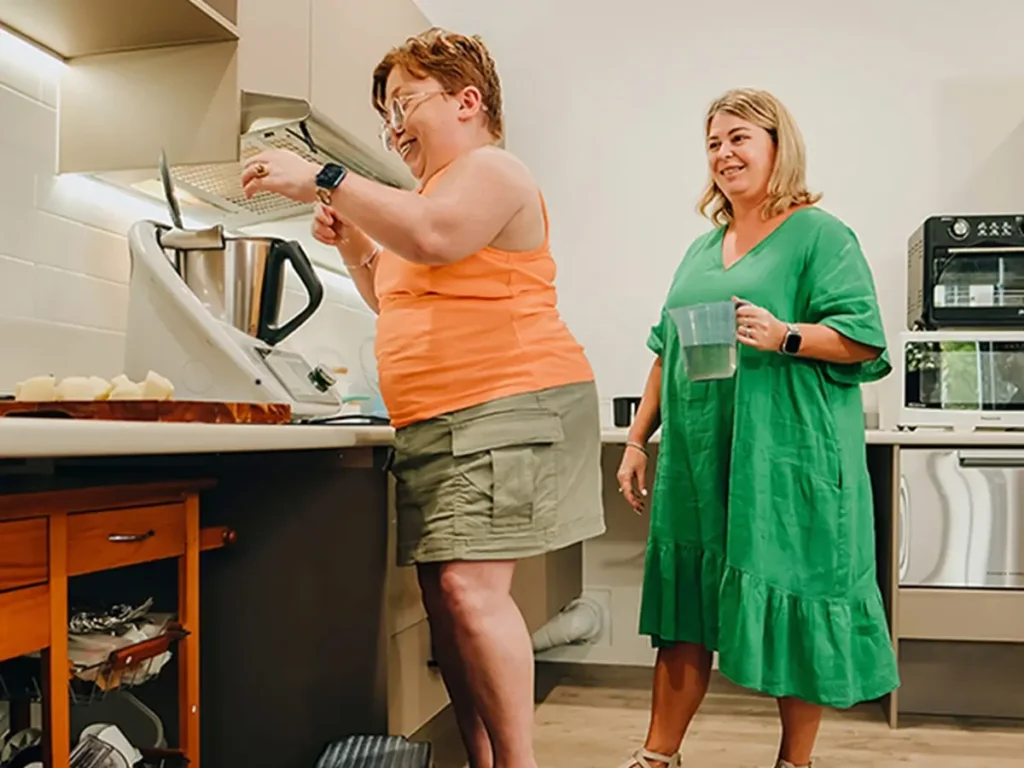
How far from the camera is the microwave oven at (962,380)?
2482mm

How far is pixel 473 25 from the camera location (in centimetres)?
315

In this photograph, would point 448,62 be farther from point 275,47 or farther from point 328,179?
point 275,47

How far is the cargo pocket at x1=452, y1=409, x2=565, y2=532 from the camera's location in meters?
1.25

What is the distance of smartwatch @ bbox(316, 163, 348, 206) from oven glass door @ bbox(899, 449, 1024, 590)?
1.76m

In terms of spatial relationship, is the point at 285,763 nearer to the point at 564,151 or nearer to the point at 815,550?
the point at 815,550

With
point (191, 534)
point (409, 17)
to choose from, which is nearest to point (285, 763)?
point (191, 534)

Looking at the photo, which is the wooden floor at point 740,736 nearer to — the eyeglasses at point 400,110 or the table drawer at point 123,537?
the table drawer at point 123,537

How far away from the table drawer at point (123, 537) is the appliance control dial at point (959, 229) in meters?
2.07

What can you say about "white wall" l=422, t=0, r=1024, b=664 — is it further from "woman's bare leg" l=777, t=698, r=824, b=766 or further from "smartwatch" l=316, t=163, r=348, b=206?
"smartwatch" l=316, t=163, r=348, b=206

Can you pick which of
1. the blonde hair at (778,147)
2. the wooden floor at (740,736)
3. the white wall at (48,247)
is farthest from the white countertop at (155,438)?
the wooden floor at (740,736)

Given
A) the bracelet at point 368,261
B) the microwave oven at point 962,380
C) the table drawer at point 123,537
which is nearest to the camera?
the table drawer at point 123,537

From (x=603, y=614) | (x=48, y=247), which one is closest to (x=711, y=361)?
(x=48, y=247)

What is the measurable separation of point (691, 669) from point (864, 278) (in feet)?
2.69

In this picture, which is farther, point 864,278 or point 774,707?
point 774,707
